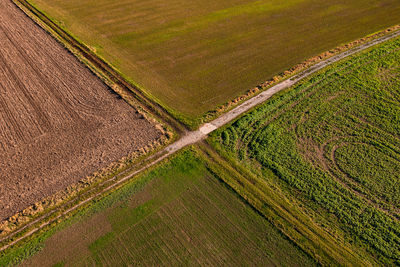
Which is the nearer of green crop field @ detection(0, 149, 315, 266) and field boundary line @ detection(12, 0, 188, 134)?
green crop field @ detection(0, 149, 315, 266)

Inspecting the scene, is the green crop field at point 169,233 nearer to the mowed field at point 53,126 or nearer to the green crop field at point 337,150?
the green crop field at point 337,150

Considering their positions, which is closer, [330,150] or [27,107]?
[330,150]

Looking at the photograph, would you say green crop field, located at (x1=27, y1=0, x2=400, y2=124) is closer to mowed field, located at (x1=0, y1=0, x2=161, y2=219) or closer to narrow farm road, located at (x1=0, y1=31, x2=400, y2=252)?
narrow farm road, located at (x1=0, y1=31, x2=400, y2=252)

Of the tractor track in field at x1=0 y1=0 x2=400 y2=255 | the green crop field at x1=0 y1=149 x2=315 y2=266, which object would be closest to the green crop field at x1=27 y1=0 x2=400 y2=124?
the tractor track in field at x1=0 y1=0 x2=400 y2=255

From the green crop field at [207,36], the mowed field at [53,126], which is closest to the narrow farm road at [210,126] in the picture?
the green crop field at [207,36]

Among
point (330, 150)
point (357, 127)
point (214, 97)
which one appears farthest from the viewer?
point (214, 97)

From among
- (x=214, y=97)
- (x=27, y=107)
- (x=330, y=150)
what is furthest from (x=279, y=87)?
(x=27, y=107)

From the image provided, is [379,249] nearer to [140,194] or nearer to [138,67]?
[140,194]
